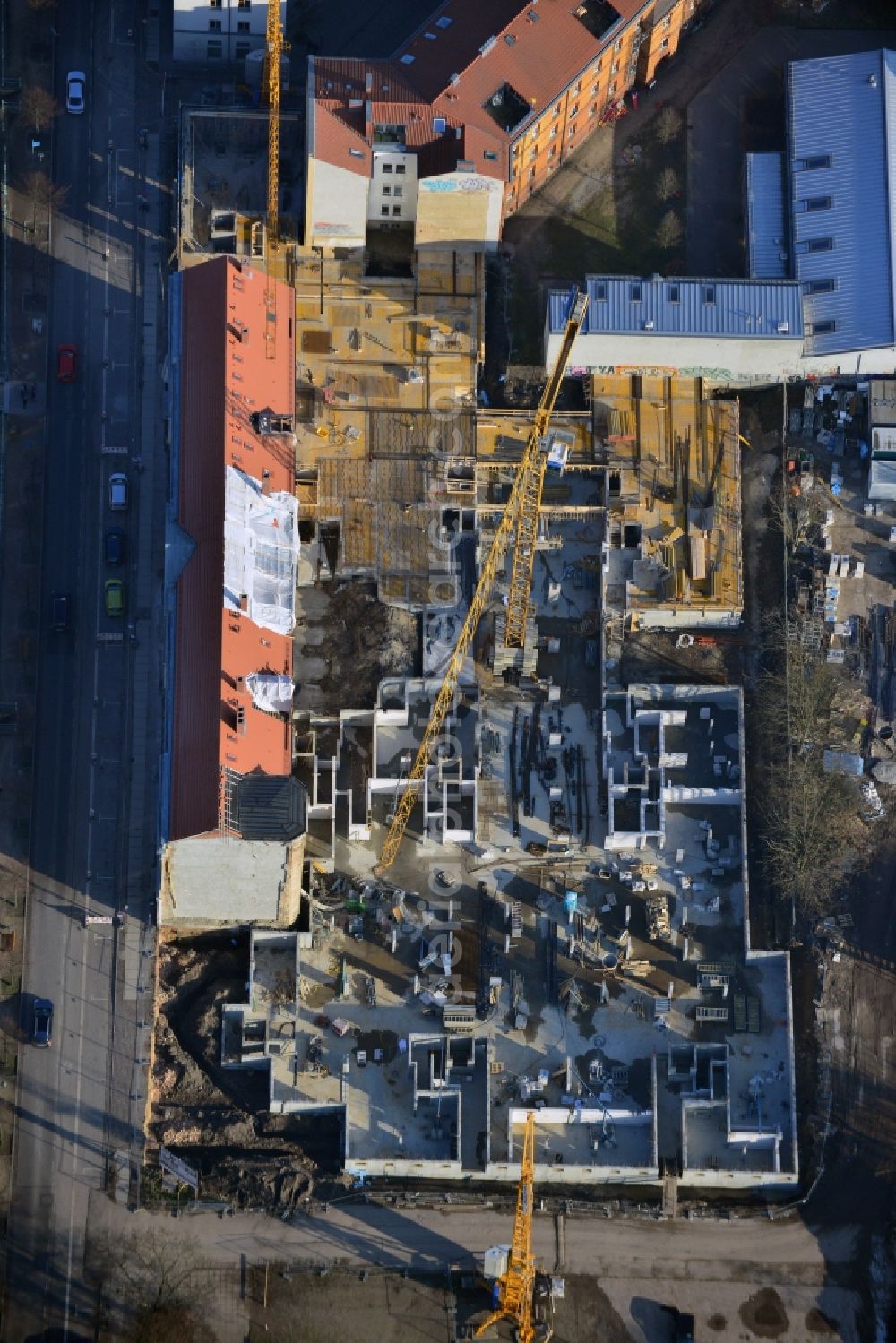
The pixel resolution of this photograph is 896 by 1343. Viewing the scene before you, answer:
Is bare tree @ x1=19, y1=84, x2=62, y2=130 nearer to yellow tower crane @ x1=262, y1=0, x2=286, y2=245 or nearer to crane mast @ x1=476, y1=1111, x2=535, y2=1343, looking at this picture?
yellow tower crane @ x1=262, y1=0, x2=286, y2=245

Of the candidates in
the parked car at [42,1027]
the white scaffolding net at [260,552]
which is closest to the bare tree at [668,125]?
the white scaffolding net at [260,552]

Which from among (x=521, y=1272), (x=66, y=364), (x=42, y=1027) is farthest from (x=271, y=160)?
(x=521, y=1272)

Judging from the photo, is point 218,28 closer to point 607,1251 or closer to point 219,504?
point 219,504

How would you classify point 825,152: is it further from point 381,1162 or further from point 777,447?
point 381,1162

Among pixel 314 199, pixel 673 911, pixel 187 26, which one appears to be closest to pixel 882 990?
pixel 673 911

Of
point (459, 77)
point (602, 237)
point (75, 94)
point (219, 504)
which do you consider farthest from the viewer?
point (75, 94)

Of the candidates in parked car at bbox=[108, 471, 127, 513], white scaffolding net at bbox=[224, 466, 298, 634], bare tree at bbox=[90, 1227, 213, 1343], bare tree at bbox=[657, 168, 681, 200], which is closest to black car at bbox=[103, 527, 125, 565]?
parked car at bbox=[108, 471, 127, 513]

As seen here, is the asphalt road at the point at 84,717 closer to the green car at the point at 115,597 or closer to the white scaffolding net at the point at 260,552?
the green car at the point at 115,597

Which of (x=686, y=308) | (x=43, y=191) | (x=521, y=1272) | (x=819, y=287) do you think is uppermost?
(x=43, y=191)
